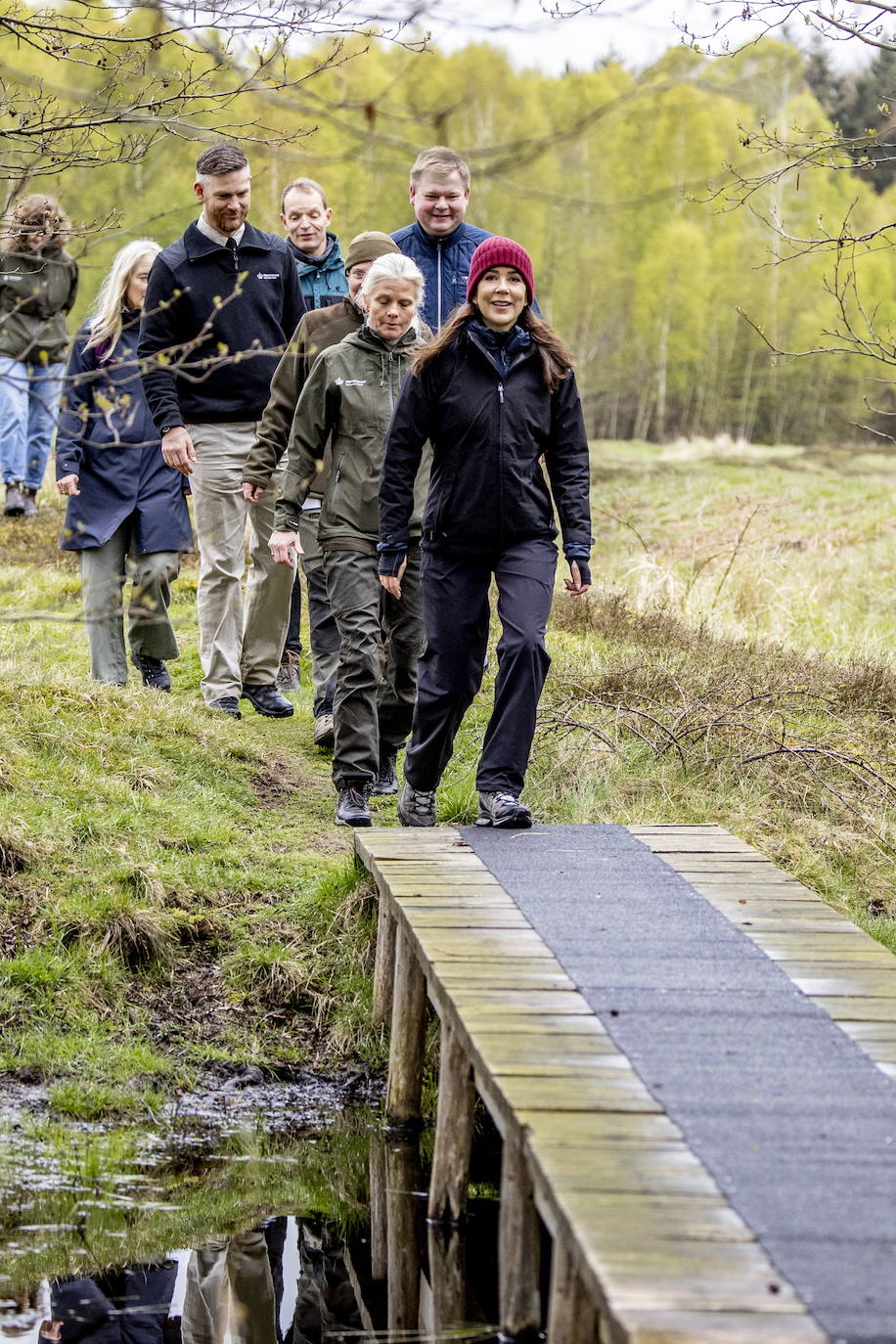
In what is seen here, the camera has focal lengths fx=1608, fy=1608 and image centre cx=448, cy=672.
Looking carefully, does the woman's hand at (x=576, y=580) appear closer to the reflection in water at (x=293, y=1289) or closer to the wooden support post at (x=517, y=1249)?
the reflection in water at (x=293, y=1289)

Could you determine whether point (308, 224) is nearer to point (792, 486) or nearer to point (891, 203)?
point (792, 486)

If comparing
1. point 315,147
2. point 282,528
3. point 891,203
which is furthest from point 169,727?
point 891,203

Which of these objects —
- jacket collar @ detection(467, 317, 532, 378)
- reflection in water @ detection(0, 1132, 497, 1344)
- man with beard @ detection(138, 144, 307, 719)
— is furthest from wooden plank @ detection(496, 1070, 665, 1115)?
man with beard @ detection(138, 144, 307, 719)

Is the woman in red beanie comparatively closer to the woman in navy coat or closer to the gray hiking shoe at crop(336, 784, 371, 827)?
the gray hiking shoe at crop(336, 784, 371, 827)

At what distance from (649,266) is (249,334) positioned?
36.3 meters

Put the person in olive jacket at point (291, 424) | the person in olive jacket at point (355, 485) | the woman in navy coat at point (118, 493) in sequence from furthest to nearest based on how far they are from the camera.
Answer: the woman in navy coat at point (118, 493)
the person in olive jacket at point (291, 424)
the person in olive jacket at point (355, 485)

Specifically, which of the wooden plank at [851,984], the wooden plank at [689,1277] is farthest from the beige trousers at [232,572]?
the wooden plank at [689,1277]

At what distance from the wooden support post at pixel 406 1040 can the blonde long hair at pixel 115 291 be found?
4.11m

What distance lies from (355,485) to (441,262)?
53.5 inches

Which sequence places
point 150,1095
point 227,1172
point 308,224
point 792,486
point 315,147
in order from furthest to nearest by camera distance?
point 792,486, point 315,147, point 308,224, point 150,1095, point 227,1172

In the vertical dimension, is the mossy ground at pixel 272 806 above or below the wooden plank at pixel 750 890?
below

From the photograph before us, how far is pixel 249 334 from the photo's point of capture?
325 inches

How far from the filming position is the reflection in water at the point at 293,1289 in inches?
166

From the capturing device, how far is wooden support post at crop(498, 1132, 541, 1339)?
11.8 feet
